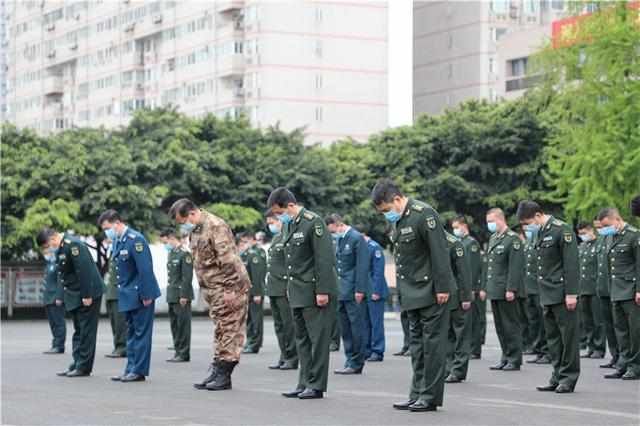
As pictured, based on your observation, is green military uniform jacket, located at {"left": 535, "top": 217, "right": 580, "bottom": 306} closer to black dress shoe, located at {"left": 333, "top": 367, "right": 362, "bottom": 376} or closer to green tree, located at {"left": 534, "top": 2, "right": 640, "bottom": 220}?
black dress shoe, located at {"left": 333, "top": 367, "right": 362, "bottom": 376}

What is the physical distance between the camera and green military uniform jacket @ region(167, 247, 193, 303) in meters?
22.4

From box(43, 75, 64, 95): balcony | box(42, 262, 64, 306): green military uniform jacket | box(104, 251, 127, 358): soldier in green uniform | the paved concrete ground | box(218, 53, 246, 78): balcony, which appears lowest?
the paved concrete ground

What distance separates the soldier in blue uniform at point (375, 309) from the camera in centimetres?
2167

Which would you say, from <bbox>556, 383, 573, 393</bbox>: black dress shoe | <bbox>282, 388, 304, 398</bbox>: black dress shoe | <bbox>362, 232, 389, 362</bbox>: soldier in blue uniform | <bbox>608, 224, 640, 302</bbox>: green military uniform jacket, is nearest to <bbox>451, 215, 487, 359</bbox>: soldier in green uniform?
<bbox>362, 232, 389, 362</bbox>: soldier in blue uniform

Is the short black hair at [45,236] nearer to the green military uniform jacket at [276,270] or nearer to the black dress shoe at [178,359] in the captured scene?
the green military uniform jacket at [276,270]

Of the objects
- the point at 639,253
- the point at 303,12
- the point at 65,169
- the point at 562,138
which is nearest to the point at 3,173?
the point at 65,169

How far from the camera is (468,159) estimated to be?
52.2m

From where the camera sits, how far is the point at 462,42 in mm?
90188

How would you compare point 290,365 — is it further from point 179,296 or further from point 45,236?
point 45,236

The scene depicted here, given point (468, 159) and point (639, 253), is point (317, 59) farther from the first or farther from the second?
point (639, 253)

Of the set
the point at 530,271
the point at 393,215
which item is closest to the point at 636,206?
the point at 393,215

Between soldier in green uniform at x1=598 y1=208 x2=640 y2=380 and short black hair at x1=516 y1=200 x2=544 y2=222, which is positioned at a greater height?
short black hair at x1=516 y1=200 x2=544 y2=222

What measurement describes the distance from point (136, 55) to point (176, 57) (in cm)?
474

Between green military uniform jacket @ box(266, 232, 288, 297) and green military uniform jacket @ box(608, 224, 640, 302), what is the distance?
4.22 metres
